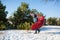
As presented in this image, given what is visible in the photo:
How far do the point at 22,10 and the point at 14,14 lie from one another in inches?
14.1

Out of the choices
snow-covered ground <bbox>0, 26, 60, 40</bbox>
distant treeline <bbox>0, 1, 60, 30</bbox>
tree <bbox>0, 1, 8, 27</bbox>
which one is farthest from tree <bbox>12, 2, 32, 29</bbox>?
snow-covered ground <bbox>0, 26, 60, 40</bbox>

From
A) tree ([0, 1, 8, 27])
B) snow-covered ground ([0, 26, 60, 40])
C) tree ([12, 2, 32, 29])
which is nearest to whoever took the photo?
snow-covered ground ([0, 26, 60, 40])

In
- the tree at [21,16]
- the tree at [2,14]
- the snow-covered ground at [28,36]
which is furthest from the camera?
the tree at [2,14]

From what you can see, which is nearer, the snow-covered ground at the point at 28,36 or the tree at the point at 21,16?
the snow-covered ground at the point at 28,36

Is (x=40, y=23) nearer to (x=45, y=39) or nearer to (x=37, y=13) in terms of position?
A: (x=37, y=13)

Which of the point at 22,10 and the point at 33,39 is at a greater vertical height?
the point at 22,10

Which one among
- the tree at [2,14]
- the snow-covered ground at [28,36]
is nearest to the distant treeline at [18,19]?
the tree at [2,14]

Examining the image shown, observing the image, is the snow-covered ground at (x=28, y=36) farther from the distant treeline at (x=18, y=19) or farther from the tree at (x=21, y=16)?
the tree at (x=21, y=16)

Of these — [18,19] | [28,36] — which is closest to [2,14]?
[18,19]

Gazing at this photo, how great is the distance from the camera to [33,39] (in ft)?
14.1

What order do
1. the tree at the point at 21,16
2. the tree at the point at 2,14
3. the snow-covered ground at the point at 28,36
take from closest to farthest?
the snow-covered ground at the point at 28,36 < the tree at the point at 21,16 < the tree at the point at 2,14

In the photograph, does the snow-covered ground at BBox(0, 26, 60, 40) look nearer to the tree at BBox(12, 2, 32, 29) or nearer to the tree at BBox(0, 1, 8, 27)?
the tree at BBox(12, 2, 32, 29)

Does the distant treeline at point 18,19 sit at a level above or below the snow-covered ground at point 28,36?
above

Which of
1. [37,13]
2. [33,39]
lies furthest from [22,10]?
[33,39]
